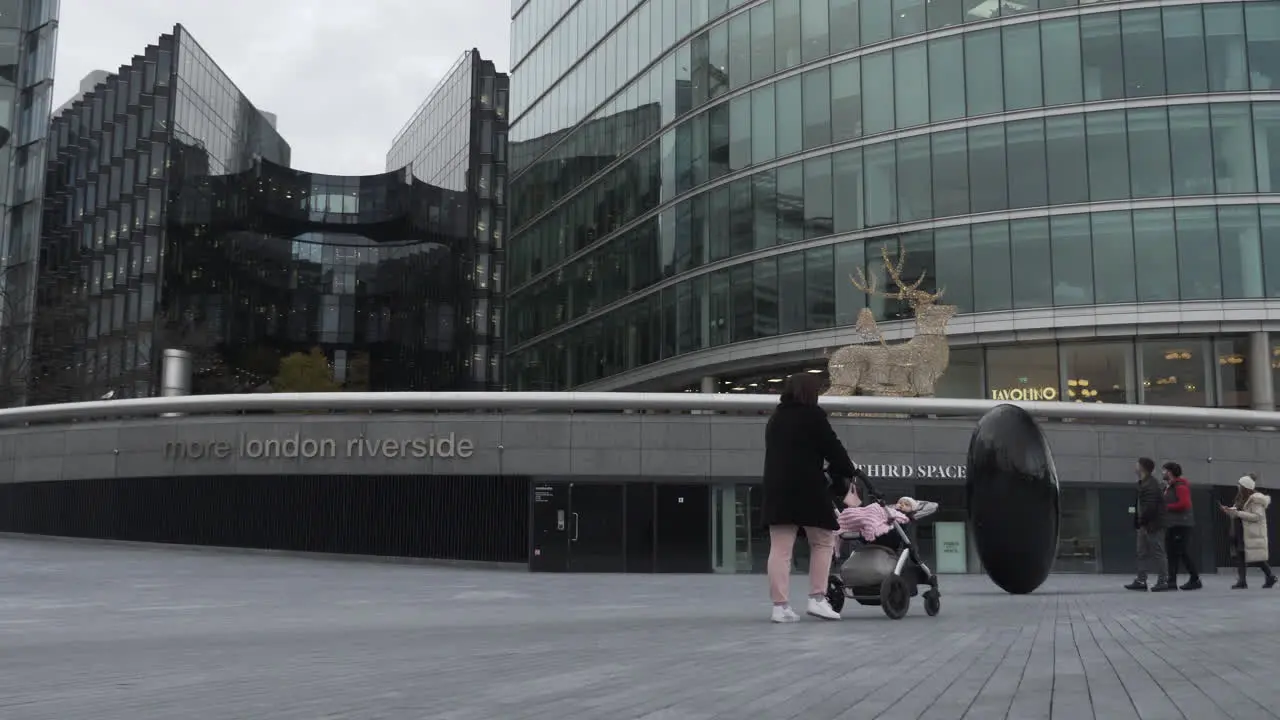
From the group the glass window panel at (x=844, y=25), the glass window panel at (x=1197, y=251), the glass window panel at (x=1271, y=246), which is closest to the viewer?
the glass window panel at (x=1271, y=246)

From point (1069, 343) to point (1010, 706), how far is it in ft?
115

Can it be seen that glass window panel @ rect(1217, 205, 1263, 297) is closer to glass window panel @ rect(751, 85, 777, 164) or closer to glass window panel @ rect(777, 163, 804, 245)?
glass window panel @ rect(777, 163, 804, 245)

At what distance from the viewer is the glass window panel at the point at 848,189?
38969mm

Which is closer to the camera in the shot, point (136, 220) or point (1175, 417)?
point (1175, 417)

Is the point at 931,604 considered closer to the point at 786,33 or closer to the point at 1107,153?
the point at 1107,153

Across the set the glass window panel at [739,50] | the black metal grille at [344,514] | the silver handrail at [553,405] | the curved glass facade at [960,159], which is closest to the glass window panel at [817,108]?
the curved glass facade at [960,159]

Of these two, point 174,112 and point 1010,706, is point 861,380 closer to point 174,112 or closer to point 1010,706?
point 1010,706

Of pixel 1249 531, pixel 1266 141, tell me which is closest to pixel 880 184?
pixel 1266 141

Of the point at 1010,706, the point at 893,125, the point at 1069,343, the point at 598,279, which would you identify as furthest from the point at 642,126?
the point at 1010,706

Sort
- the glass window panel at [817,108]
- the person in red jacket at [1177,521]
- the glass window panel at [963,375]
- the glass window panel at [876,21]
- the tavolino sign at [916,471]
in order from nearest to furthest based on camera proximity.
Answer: the person in red jacket at [1177,521] → the tavolino sign at [916,471] → the glass window panel at [963,375] → the glass window panel at [876,21] → the glass window panel at [817,108]

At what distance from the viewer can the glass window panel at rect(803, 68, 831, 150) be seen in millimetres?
40031

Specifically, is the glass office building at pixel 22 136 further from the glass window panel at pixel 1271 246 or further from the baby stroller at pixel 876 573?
the baby stroller at pixel 876 573

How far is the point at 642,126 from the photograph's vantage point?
157 ft

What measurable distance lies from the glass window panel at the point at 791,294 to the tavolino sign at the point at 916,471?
44.4ft
